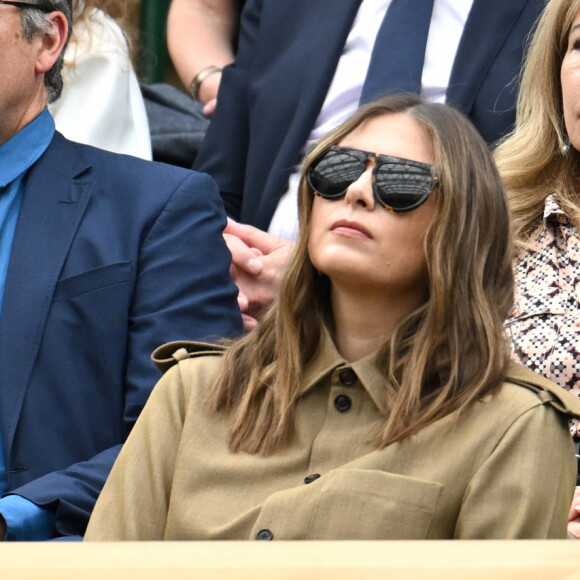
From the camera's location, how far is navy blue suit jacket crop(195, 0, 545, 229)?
139 inches

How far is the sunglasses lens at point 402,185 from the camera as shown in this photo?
93.0 inches

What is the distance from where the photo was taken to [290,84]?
3.74 metres

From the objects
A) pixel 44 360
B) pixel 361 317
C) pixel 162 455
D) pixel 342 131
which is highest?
pixel 342 131

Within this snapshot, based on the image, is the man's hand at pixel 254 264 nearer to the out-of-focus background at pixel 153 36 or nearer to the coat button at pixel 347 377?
the coat button at pixel 347 377

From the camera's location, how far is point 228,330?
308 centimetres

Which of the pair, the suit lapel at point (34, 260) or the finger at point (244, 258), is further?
the finger at point (244, 258)

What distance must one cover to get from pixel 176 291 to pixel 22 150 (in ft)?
1.69

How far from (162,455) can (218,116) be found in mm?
1768

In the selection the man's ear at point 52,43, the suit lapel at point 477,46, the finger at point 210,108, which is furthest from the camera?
the finger at point 210,108

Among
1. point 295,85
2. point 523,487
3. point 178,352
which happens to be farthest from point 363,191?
point 295,85

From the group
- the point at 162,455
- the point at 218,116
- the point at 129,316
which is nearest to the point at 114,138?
the point at 218,116

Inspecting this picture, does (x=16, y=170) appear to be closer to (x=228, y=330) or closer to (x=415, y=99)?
(x=228, y=330)

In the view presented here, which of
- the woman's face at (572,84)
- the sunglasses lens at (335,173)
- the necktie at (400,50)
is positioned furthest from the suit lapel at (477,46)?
the sunglasses lens at (335,173)

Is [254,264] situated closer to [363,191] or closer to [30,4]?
[30,4]
